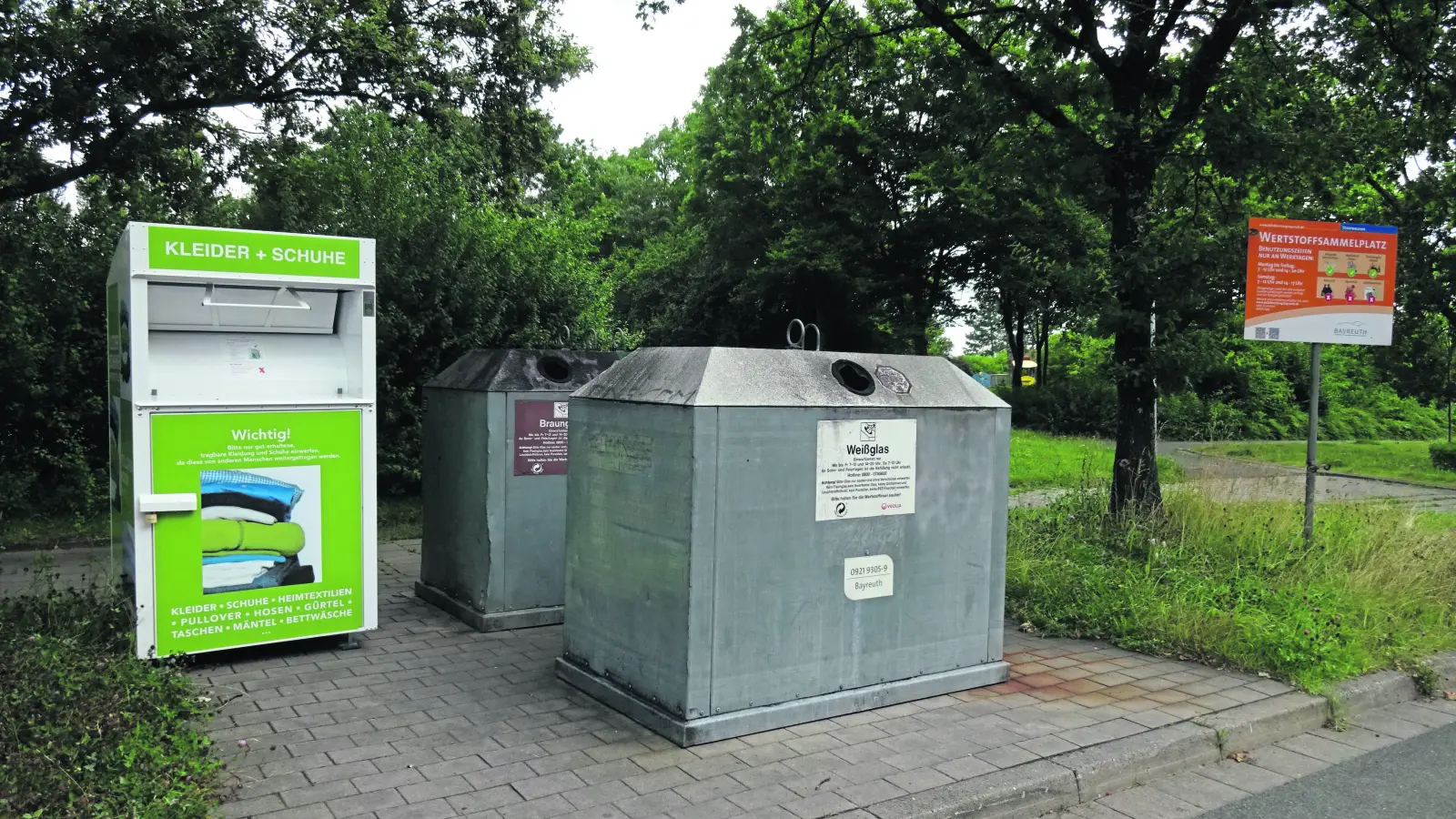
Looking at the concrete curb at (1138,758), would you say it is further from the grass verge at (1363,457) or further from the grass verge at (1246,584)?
the grass verge at (1363,457)

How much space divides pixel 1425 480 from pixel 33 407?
20080 mm

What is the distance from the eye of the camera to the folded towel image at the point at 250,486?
4789 mm

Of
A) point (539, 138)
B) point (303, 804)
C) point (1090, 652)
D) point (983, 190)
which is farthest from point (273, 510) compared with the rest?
point (983, 190)

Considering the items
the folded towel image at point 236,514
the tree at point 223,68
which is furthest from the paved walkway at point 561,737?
the tree at point 223,68

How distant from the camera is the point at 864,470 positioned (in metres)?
4.26

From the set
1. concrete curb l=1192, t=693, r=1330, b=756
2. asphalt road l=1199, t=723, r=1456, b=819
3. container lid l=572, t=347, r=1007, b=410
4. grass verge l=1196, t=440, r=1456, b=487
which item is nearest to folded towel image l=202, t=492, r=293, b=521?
container lid l=572, t=347, r=1007, b=410

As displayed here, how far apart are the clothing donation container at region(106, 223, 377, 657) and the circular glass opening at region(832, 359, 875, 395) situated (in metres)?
2.59

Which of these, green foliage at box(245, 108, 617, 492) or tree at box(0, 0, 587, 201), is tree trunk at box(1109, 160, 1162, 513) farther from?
tree at box(0, 0, 587, 201)

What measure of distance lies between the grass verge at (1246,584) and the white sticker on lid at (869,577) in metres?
2.10

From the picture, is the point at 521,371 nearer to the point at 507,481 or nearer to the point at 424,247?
the point at 507,481

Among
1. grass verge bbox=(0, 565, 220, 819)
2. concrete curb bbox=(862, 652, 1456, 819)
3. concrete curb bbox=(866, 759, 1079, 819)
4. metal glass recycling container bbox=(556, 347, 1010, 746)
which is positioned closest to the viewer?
grass verge bbox=(0, 565, 220, 819)

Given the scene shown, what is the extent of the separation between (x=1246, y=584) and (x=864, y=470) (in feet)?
10.9

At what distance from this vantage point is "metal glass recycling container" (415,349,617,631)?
5.69 m

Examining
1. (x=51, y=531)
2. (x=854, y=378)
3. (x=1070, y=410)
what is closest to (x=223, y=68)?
(x=51, y=531)
